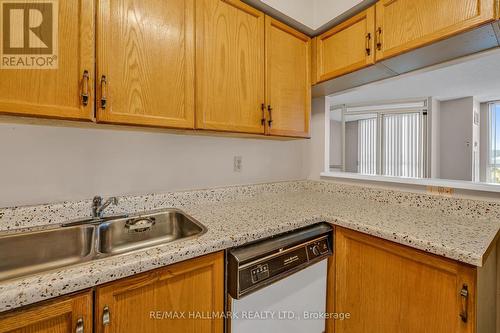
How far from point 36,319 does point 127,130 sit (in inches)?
35.2

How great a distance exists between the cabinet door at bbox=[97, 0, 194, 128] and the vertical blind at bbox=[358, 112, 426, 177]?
153 inches

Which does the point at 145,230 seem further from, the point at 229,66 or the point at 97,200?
the point at 229,66

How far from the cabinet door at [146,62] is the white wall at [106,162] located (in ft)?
1.02

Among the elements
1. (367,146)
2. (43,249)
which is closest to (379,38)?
(43,249)

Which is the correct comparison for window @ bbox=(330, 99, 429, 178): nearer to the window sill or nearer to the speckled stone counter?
the window sill

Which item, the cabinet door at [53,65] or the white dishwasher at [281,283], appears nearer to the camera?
the cabinet door at [53,65]

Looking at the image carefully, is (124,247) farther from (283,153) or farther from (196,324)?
(283,153)

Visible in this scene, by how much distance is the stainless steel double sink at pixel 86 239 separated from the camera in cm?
87

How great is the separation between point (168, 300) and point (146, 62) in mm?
986

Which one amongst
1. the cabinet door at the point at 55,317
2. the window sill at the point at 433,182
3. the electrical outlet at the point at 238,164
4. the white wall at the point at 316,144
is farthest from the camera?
the white wall at the point at 316,144

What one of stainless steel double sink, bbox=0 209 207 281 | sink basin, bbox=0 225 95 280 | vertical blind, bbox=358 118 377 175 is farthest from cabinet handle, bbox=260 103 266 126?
vertical blind, bbox=358 118 377 175

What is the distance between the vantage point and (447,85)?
2949 millimetres

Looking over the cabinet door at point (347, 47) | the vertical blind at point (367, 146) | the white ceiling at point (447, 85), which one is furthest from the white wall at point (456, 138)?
the cabinet door at point (347, 47)
